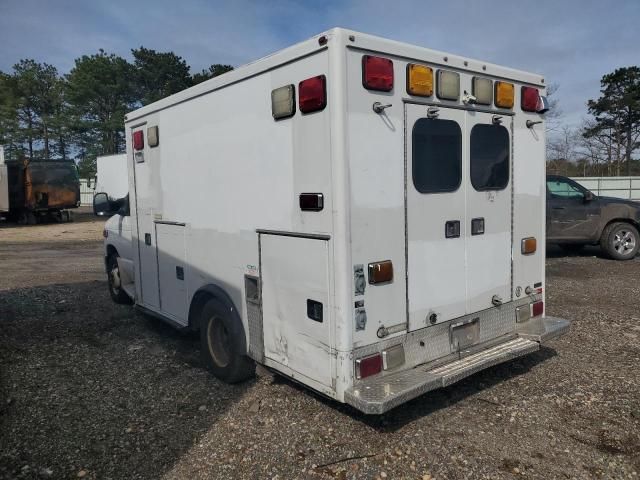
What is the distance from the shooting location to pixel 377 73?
3.50 meters

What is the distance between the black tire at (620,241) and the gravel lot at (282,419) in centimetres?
499

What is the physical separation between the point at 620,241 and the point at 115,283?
9.49 metres

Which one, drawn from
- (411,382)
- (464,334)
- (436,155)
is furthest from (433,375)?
(436,155)

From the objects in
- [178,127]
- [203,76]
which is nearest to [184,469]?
[178,127]

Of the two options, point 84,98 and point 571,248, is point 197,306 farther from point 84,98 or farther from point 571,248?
point 84,98

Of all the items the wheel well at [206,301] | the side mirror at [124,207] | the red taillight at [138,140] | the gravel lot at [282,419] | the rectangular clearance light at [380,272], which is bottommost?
the gravel lot at [282,419]

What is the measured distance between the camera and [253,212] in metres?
4.11

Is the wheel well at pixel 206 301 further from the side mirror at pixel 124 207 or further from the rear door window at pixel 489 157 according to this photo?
the rear door window at pixel 489 157

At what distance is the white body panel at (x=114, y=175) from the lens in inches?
663

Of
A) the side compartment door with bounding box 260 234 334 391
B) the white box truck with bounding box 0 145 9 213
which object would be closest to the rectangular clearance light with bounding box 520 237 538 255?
the side compartment door with bounding box 260 234 334 391

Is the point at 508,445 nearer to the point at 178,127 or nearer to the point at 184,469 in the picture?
the point at 184,469

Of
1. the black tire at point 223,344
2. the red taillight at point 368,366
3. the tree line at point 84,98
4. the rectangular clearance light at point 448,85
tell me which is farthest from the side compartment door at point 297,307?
the tree line at point 84,98

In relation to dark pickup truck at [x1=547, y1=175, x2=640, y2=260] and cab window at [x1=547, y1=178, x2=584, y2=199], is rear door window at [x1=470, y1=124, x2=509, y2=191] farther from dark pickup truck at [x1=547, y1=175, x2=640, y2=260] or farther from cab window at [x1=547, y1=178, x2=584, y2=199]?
cab window at [x1=547, y1=178, x2=584, y2=199]

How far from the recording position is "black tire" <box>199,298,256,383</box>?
442 centimetres
